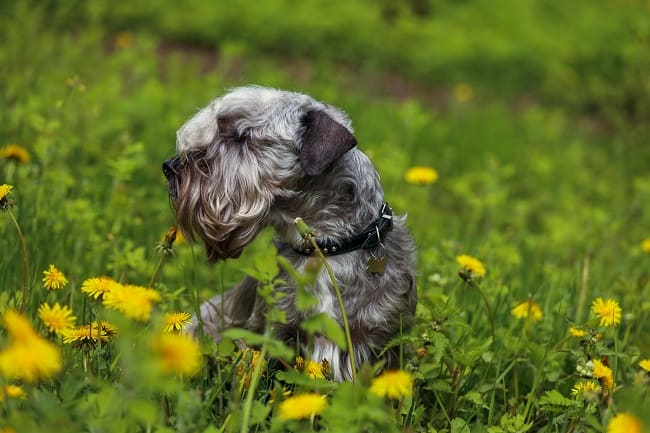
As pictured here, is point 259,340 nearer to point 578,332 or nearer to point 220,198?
point 220,198

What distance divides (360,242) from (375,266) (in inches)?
4.5

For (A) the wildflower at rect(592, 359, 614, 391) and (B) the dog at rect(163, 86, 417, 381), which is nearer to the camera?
(A) the wildflower at rect(592, 359, 614, 391)

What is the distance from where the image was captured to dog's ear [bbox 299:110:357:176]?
3.15m

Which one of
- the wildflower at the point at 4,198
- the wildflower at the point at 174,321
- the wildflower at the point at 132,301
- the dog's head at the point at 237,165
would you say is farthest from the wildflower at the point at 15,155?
the wildflower at the point at 132,301

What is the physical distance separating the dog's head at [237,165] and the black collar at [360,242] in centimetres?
25

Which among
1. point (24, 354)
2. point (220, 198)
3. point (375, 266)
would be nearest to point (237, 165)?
point (220, 198)

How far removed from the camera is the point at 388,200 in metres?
5.23

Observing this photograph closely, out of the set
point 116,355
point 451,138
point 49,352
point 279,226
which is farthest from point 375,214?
point 451,138

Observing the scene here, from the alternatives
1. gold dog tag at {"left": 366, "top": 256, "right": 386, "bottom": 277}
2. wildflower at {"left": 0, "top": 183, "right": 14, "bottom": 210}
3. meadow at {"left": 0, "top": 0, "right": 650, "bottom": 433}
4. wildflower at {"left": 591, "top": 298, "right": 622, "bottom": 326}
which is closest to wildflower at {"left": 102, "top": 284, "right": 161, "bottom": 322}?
meadow at {"left": 0, "top": 0, "right": 650, "bottom": 433}

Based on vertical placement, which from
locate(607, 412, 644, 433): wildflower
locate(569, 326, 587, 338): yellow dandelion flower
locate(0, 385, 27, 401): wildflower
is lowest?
locate(569, 326, 587, 338): yellow dandelion flower

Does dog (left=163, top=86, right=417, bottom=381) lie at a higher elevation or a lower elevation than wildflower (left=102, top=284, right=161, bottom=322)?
lower

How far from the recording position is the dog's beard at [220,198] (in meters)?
3.30

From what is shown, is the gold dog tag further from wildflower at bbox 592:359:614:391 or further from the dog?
wildflower at bbox 592:359:614:391

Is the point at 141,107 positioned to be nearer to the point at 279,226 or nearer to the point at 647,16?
the point at 279,226
